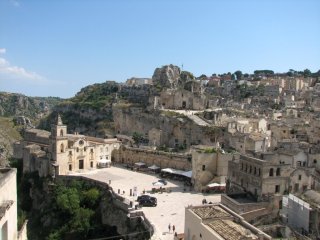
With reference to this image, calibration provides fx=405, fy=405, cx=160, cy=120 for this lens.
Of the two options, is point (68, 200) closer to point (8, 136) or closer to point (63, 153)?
point (63, 153)

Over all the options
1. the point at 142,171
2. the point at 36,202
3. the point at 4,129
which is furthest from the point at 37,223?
the point at 4,129

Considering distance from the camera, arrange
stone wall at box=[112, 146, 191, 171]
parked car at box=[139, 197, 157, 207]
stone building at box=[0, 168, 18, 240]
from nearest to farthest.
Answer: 1. stone building at box=[0, 168, 18, 240]
2. parked car at box=[139, 197, 157, 207]
3. stone wall at box=[112, 146, 191, 171]

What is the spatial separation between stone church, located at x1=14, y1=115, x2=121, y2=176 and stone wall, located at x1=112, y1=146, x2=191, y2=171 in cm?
133

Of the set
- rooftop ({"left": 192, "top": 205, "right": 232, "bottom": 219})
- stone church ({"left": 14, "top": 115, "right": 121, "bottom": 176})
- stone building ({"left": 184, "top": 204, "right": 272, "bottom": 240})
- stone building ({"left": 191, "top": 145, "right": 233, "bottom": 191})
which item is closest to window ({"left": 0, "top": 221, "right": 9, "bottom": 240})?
stone building ({"left": 184, "top": 204, "right": 272, "bottom": 240})

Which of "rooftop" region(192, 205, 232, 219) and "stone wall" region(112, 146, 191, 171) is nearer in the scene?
"rooftop" region(192, 205, 232, 219)

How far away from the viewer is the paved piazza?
29.2m

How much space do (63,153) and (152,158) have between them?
10.2 m

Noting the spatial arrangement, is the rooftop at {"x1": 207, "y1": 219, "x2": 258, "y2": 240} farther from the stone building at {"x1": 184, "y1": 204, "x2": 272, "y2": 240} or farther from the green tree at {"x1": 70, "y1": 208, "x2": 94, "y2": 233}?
the green tree at {"x1": 70, "y1": 208, "x2": 94, "y2": 233}

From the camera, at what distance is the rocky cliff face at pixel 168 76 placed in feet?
285

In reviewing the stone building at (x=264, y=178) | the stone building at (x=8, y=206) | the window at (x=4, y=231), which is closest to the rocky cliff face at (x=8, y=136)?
the stone building at (x=264, y=178)

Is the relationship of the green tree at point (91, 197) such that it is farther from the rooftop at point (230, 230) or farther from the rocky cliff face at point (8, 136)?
the rocky cliff face at point (8, 136)

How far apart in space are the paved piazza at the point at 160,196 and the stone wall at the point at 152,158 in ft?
7.52

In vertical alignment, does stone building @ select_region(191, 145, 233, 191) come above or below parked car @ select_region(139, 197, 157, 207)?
above

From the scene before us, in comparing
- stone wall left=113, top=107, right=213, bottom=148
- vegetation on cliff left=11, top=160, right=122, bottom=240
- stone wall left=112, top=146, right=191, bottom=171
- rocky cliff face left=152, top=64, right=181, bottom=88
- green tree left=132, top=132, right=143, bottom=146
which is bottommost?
vegetation on cliff left=11, top=160, right=122, bottom=240
